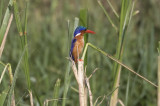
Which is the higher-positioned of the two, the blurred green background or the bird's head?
the bird's head

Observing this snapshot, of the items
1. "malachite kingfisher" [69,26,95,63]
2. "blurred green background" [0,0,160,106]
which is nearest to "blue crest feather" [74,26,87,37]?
"malachite kingfisher" [69,26,95,63]

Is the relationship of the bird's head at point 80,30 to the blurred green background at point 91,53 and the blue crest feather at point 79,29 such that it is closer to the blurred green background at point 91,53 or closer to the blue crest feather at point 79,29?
the blue crest feather at point 79,29

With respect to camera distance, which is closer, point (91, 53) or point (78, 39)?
point (78, 39)

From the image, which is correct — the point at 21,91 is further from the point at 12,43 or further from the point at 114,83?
the point at 114,83

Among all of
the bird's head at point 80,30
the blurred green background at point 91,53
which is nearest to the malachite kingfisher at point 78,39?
the bird's head at point 80,30

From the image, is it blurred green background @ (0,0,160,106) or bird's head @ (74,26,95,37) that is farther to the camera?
blurred green background @ (0,0,160,106)

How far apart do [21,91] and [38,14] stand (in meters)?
1.46

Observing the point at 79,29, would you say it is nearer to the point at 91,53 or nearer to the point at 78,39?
the point at 78,39

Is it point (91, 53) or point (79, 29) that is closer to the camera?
point (79, 29)

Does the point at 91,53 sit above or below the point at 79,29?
below

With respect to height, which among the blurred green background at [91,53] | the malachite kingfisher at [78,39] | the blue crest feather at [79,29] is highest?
the blue crest feather at [79,29]

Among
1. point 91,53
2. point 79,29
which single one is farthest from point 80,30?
point 91,53

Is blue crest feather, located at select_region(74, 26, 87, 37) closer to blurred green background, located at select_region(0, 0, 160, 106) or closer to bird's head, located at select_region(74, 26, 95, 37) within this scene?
bird's head, located at select_region(74, 26, 95, 37)

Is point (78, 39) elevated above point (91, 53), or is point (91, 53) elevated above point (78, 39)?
point (78, 39)
